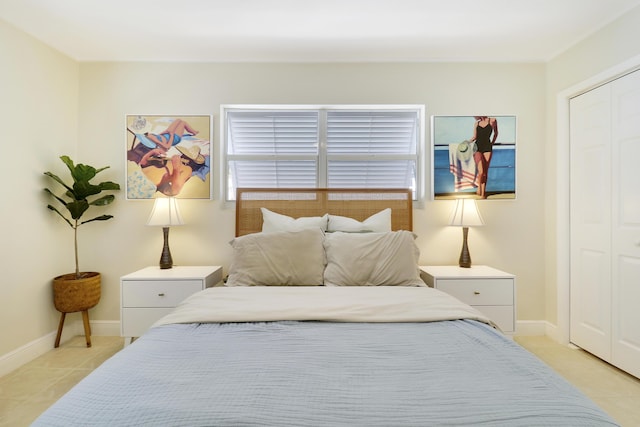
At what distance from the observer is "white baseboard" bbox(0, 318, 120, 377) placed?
2.37 metres

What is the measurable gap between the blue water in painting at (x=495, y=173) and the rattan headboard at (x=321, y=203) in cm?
32

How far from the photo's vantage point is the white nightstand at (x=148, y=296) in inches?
97.1

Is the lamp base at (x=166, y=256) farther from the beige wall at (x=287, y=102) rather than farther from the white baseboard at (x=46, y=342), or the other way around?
the white baseboard at (x=46, y=342)

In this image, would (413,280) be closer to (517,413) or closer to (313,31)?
(517,413)

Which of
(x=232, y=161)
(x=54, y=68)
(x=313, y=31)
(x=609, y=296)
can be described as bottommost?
(x=609, y=296)

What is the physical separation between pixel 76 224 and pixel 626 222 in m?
4.12

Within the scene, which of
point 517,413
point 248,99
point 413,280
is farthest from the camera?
point 248,99

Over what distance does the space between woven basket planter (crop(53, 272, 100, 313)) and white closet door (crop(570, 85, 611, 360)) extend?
4.04 m

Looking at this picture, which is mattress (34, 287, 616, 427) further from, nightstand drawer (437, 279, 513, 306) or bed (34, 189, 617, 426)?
nightstand drawer (437, 279, 513, 306)

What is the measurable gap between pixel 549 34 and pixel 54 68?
4.03 meters

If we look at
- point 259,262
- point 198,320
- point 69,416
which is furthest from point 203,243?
point 69,416

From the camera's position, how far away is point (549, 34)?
2549 mm

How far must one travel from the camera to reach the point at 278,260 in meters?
2.25

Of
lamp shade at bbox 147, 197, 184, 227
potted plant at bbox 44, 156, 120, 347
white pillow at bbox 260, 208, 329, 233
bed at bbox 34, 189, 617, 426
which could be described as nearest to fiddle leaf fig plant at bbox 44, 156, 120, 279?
potted plant at bbox 44, 156, 120, 347
